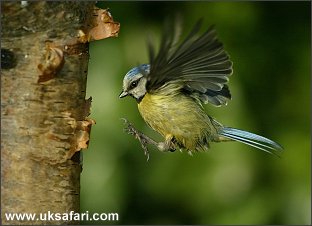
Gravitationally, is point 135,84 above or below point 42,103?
above

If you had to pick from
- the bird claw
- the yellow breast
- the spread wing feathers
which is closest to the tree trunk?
the spread wing feathers

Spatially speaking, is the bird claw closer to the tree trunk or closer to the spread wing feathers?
the spread wing feathers

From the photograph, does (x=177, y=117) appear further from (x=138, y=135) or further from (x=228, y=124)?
(x=228, y=124)

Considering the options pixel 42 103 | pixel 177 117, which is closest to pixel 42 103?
pixel 42 103

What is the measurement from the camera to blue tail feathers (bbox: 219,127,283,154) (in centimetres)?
274

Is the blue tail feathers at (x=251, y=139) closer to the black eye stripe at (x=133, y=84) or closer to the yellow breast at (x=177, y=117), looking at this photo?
the yellow breast at (x=177, y=117)

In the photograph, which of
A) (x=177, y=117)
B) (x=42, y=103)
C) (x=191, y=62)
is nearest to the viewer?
(x=42, y=103)

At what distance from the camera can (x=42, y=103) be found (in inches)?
73.2

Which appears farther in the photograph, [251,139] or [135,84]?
[251,139]

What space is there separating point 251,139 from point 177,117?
33 cm

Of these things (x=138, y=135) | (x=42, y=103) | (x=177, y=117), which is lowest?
(x=42, y=103)

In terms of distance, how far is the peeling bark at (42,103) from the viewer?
184 cm

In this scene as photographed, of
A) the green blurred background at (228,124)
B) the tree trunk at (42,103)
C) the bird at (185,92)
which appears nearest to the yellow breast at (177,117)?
the bird at (185,92)

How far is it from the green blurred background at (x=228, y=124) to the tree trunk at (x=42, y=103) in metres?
1.08
